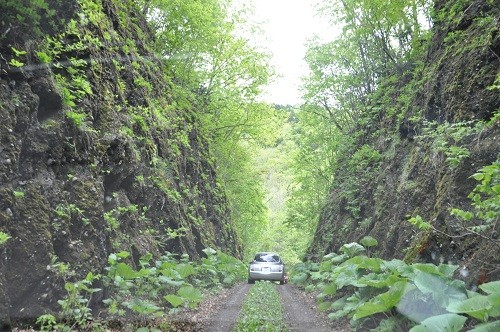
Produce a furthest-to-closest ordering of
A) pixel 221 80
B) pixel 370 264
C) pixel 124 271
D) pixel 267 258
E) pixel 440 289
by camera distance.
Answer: pixel 221 80 < pixel 267 258 < pixel 124 271 < pixel 370 264 < pixel 440 289

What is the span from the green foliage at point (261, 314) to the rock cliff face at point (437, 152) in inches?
126

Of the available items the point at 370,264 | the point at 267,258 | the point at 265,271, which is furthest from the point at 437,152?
the point at 267,258

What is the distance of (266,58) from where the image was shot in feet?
103

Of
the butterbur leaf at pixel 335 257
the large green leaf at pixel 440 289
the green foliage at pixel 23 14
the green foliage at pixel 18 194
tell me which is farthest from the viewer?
the butterbur leaf at pixel 335 257

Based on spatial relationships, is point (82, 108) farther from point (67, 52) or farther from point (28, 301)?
point (28, 301)

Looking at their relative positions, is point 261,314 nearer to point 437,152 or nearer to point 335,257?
point 335,257

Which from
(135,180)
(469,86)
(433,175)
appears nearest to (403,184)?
(433,175)

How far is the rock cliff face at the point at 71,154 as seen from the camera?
23.7 ft

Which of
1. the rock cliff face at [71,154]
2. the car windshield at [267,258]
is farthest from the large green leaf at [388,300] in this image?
the car windshield at [267,258]

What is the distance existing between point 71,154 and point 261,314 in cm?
614

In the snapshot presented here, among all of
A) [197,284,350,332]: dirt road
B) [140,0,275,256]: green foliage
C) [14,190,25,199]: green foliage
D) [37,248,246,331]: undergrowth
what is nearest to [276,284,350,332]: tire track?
[197,284,350,332]: dirt road

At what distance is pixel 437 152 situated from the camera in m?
10.9

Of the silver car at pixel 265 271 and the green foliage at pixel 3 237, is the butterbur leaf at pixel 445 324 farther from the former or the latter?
the silver car at pixel 265 271

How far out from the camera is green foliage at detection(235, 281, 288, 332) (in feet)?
32.8
